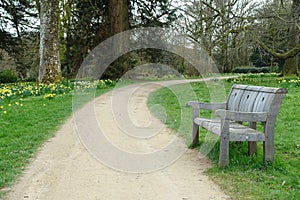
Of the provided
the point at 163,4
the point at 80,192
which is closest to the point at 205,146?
the point at 80,192

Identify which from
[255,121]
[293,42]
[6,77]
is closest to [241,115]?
[255,121]

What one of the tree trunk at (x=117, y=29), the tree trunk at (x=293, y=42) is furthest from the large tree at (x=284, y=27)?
the tree trunk at (x=117, y=29)

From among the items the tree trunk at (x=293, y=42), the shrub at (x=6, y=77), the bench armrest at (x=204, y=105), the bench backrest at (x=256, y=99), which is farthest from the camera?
the shrub at (x=6, y=77)

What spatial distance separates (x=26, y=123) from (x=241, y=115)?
4.42 metres

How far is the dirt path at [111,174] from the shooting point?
3.28 metres

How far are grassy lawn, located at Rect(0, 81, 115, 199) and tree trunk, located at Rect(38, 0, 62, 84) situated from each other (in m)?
2.78

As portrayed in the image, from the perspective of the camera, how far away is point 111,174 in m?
3.86

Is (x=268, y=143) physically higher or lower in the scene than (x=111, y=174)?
higher

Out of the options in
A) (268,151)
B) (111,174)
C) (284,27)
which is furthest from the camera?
(284,27)

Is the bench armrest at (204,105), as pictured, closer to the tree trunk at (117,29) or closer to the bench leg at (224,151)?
the bench leg at (224,151)

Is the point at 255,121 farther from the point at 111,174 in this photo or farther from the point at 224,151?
the point at 111,174

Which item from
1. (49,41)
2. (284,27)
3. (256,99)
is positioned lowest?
(256,99)

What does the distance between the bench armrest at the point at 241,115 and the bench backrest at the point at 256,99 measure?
5.3 inches

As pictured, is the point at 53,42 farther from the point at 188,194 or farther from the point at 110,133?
the point at 188,194
